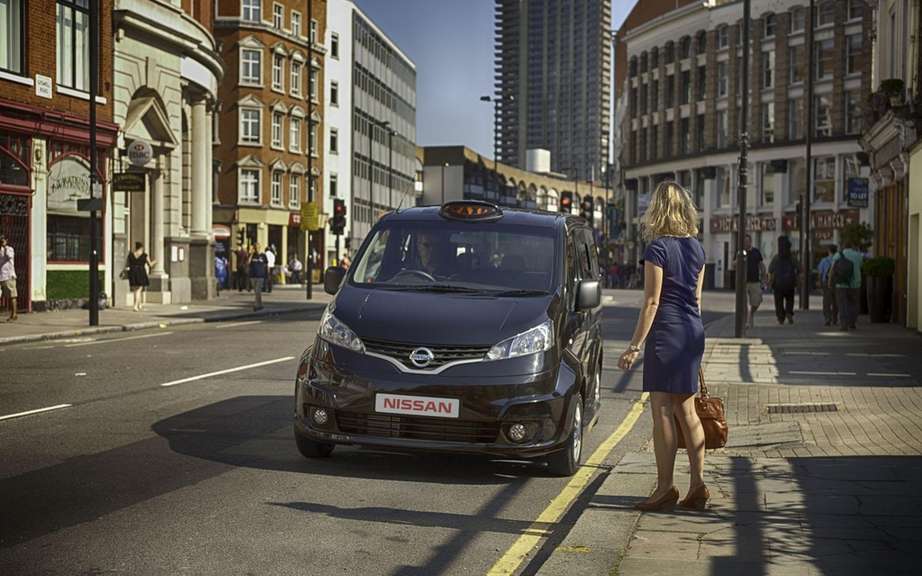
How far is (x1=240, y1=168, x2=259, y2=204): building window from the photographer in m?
66.4

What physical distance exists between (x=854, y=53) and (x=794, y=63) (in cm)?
415

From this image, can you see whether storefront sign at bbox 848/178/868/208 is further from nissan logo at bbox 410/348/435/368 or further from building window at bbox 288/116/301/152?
building window at bbox 288/116/301/152

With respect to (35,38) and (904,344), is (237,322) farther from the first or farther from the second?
(904,344)

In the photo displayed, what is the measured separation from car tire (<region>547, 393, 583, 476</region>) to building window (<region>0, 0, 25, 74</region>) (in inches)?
855

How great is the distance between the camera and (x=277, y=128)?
6844 centimetres

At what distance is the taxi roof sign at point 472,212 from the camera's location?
350 inches

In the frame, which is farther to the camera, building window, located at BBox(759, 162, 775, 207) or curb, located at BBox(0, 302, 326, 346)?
building window, located at BBox(759, 162, 775, 207)

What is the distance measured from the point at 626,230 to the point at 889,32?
201 feet

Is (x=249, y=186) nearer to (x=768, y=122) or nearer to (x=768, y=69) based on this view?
(x=768, y=122)

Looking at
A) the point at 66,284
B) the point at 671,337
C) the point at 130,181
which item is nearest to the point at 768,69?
the point at 130,181

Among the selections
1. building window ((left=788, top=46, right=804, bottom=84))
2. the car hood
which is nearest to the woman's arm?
the car hood

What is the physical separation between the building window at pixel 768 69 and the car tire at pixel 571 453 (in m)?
63.2

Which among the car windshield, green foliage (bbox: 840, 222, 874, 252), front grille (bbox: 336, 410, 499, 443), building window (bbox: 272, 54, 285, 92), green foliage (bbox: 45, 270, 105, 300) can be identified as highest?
building window (bbox: 272, 54, 285, 92)

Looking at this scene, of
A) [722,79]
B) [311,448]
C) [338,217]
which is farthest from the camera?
[722,79]
